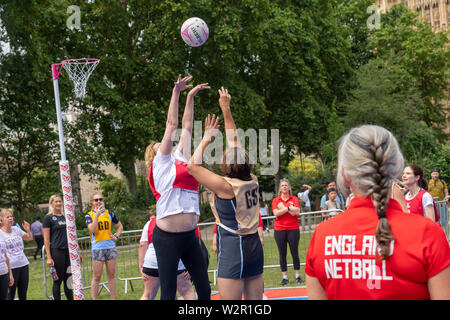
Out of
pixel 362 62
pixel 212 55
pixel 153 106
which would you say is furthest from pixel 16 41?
pixel 362 62

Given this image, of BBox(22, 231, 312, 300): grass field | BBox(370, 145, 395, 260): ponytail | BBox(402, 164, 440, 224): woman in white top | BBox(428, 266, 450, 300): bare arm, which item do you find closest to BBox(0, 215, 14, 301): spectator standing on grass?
BBox(22, 231, 312, 300): grass field

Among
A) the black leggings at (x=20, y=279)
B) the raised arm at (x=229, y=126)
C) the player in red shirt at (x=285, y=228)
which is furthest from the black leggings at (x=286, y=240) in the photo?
the raised arm at (x=229, y=126)

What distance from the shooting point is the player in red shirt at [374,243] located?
2.15 metres

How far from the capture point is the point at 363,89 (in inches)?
1350

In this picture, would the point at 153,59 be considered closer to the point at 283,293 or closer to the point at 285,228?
the point at 285,228

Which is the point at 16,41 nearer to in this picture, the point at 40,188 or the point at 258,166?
the point at 40,188

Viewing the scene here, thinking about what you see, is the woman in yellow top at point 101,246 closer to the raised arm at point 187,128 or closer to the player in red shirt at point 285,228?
the player in red shirt at point 285,228

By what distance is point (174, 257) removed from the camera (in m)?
5.49

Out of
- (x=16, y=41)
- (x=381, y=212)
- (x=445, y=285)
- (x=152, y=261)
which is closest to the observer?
(x=445, y=285)

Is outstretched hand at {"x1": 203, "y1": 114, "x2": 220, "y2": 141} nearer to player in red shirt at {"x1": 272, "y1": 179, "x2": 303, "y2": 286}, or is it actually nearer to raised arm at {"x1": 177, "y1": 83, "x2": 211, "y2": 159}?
raised arm at {"x1": 177, "y1": 83, "x2": 211, "y2": 159}

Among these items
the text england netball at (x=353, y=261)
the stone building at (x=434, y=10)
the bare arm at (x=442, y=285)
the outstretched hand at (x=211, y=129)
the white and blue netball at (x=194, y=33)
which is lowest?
the bare arm at (x=442, y=285)

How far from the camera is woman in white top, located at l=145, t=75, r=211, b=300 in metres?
5.49

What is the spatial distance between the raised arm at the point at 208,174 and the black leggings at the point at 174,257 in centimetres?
69

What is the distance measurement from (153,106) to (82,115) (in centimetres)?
337
